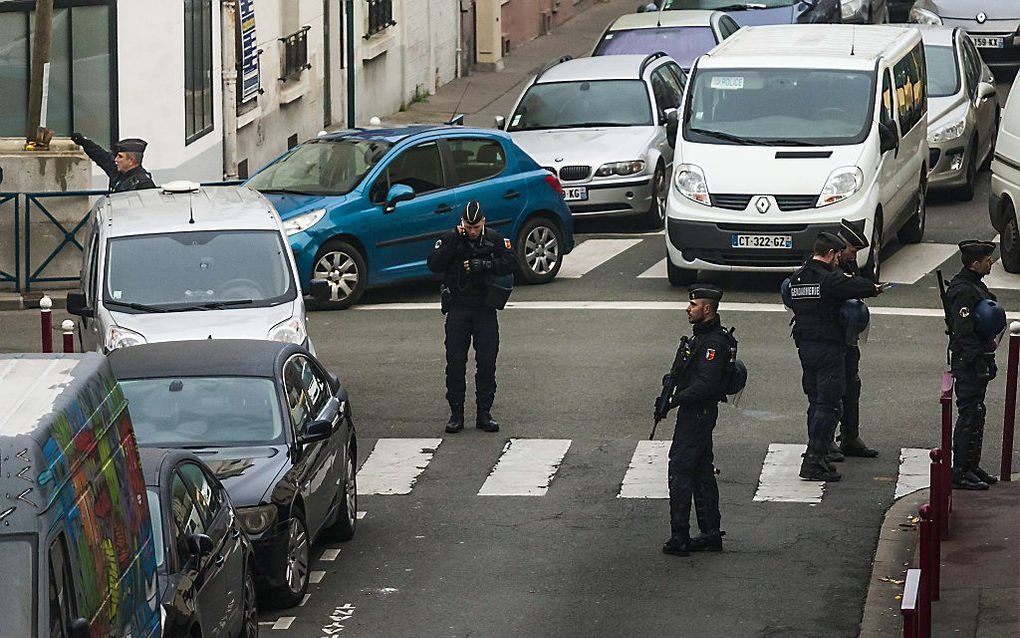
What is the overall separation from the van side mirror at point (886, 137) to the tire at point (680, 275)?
219 cm

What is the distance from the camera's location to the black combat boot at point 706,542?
1187cm

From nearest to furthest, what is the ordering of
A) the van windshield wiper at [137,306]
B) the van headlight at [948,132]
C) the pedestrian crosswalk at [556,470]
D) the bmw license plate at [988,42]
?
1. the pedestrian crosswalk at [556,470]
2. the van windshield wiper at [137,306]
3. the van headlight at [948,132]
4. the bmw license plate at [988,42]

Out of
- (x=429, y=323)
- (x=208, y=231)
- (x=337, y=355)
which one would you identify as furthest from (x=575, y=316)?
(x=208, y=231)

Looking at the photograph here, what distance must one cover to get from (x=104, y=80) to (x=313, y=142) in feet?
13.3

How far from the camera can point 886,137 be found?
1958cm

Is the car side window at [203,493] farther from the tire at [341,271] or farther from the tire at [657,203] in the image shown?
the tire at [657,203]

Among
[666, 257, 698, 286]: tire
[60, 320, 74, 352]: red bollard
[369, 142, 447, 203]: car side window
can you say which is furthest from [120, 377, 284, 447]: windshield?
[666, 257, 698, 286]: tire

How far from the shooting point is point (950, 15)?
107 ft

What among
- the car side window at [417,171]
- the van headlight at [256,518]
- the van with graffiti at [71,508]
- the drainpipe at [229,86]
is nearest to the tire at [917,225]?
the car side window at [417,171]

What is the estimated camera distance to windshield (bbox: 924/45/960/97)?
81.9 feet

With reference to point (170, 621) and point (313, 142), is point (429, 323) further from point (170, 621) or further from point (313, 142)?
point (170, 621)

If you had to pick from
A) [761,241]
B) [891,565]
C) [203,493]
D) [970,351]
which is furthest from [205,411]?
[761,241]

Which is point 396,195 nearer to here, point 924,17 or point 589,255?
point 589,255

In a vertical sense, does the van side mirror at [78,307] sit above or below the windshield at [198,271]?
below
